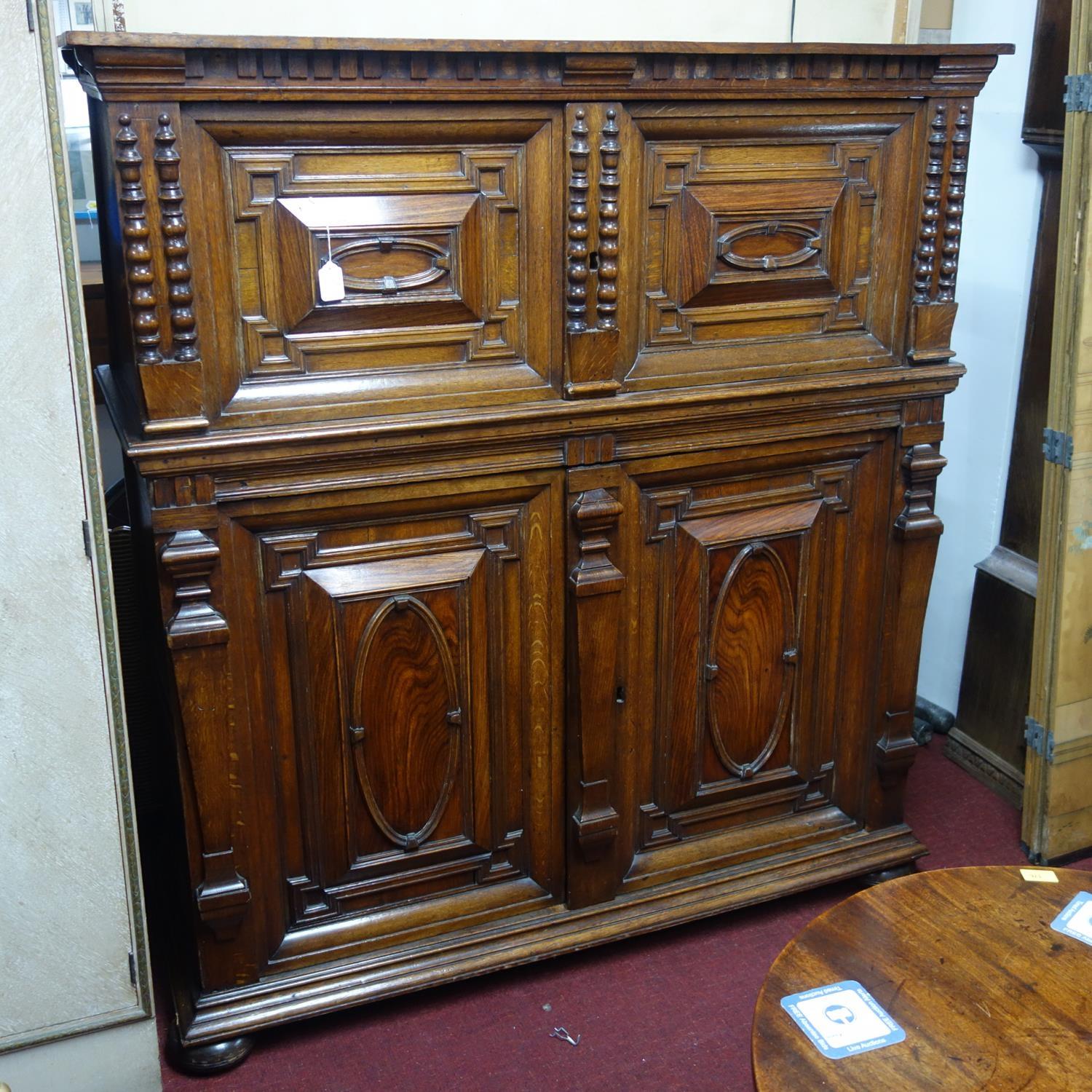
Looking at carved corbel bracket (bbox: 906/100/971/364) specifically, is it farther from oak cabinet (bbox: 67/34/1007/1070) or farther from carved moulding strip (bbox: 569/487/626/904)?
carved moulding strip (bbox: 569/487/626/904)

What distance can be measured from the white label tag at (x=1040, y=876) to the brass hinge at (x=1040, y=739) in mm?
923

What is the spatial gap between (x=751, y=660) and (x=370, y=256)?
1204 mm

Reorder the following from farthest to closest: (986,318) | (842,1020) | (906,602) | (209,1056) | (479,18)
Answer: (986,318) < (906,602) < (479,18) < (209,1056) < (842,1020)

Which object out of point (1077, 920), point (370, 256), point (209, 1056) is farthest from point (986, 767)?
point (370, 256)

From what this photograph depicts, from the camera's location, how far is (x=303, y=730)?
7.90ft

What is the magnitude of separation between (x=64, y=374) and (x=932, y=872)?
167 centimetres

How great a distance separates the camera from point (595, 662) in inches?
101

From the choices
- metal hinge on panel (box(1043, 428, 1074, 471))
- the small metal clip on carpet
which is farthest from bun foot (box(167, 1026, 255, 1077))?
metal hinge on panel (box(1043, 428, 1074, 471))

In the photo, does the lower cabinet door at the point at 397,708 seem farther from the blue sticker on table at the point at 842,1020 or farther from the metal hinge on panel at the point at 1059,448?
the metal hinge on panel at the point at 1059,448

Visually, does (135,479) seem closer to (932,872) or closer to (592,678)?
(592,678)

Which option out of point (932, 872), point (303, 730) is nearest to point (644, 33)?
point (303, 730)

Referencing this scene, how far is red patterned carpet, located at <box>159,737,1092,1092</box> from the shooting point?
2.46m

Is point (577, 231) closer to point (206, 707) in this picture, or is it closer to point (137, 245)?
point (137, 245)

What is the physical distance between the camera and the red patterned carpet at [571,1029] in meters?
2.46
